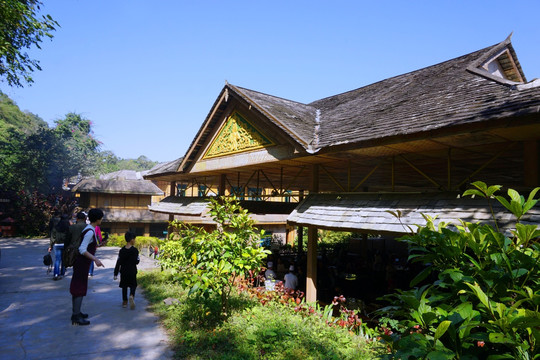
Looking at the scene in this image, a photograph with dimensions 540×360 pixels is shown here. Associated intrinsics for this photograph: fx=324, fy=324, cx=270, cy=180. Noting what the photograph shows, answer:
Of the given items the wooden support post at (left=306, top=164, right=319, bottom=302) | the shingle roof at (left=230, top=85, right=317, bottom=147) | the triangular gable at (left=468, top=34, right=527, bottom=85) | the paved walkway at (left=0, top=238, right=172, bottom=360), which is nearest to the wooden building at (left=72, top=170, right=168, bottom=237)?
the paved walkway at (left=0, top=238, right=172, bottom=360)

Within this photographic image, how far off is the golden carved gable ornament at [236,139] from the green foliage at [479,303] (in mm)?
7286

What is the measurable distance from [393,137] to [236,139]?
5577mm

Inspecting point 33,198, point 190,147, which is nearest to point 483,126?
point 190,147

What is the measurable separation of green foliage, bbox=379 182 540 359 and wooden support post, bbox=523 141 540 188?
419 cm

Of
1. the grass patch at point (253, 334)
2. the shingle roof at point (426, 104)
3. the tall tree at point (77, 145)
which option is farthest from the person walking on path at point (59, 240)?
the tall tree at point (77, 145)

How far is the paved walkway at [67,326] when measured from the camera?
18.0 feet

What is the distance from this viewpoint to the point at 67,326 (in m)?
6.61

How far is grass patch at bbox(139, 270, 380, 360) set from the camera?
542 cm

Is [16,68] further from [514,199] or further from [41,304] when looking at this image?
[514,199]

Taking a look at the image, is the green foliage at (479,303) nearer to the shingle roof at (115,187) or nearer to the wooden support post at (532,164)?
the wooden support post at (532,164)

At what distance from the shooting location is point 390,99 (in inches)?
355

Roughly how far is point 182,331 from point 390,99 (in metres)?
7.76

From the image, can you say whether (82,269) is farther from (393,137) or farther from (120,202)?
(120,202)

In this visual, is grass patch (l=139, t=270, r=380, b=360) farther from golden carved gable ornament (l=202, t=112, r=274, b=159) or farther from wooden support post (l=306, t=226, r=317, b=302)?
golden carved gable ornament (l=202, t=112, r=274, b=159)
